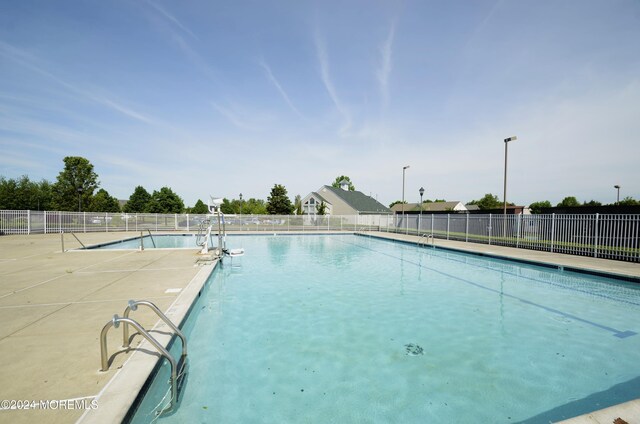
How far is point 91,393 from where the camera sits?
8.79 feet

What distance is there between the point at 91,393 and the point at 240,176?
33.6 m

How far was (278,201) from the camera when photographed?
48.2 m

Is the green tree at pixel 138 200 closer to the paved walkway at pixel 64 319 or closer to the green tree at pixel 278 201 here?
the green tree at pixel 278 201

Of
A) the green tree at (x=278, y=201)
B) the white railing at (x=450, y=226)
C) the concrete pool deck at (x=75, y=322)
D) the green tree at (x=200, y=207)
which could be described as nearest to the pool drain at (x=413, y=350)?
the concrete pool deck at (x=75, y=322)

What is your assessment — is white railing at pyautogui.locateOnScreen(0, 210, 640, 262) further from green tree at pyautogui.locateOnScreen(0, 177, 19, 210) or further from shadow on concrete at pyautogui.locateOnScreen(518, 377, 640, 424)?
green tree at pyautogui.locateOnScreen(0, 177, 19, 210)

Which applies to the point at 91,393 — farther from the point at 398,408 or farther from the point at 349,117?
the point at 349,117

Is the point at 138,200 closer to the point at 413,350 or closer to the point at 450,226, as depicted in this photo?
the point at 450,226

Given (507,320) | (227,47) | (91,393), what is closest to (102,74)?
(227,47)

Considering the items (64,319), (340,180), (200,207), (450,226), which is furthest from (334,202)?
(64,319)

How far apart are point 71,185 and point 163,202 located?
57.5ft

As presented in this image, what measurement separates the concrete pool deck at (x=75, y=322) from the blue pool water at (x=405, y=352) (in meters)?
0.50

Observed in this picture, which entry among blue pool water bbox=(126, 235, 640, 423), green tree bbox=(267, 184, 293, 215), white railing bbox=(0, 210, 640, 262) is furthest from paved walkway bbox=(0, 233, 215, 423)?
green tree bbox=(267, 184, 293, 215)

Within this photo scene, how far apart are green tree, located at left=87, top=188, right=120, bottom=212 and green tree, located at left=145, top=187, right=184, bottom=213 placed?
6.51 metres

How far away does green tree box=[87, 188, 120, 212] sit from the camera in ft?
152
